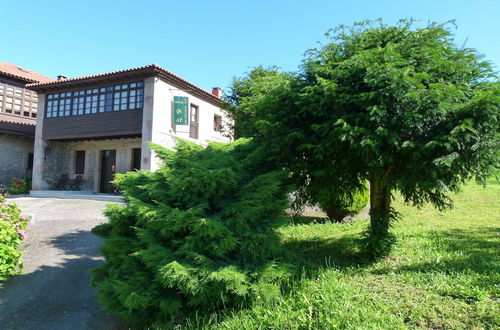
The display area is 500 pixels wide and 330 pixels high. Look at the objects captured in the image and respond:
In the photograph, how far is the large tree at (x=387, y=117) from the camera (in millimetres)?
3637

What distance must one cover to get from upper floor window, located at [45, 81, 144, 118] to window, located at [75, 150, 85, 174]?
2645 mm

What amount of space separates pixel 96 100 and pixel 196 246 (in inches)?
603

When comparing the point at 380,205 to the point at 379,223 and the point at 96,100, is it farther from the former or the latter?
the point at 96,100

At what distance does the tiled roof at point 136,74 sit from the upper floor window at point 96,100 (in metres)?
0.49

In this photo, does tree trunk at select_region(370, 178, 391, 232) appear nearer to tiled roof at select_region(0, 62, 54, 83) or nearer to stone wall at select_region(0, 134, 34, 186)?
stone wall at select_region(0, 134, 34, 186)

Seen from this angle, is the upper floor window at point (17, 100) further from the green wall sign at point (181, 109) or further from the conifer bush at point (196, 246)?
the conifer bush at point (196, 246)

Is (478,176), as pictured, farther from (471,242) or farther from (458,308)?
(471,242)

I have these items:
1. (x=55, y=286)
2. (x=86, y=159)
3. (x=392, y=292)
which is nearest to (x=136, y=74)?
(x=86, y=159)

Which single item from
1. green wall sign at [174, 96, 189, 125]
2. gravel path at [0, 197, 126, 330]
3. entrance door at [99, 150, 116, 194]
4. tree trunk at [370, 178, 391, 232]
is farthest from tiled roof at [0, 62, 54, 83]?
tree trunk at [370, 178, 391, 232]

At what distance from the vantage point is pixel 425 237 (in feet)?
20.0

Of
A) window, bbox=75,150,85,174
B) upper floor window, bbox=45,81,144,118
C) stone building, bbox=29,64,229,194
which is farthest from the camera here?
window, bbox=75,150,85,174

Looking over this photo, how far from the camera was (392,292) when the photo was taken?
365cm

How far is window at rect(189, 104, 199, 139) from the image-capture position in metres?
17.2

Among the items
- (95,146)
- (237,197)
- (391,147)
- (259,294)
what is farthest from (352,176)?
(95,146)
